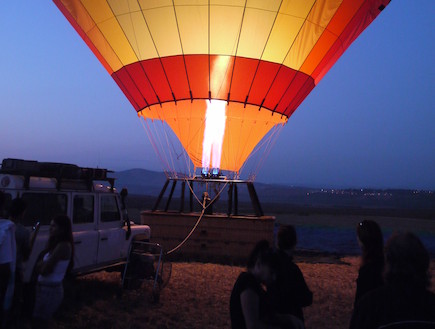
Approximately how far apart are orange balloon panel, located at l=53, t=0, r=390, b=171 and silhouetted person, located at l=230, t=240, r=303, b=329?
9.59 m

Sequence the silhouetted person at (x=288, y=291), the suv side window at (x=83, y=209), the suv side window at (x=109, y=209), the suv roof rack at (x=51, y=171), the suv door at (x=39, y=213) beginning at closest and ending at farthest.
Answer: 1. the silhouetted person at (x=288, y=291)
2. the suv door at (x=39, y=213)
3. the suv roof rack at (x=51, y=171)
4. the suv side window at (x=83, y=209)
5. the suv side window at (x=109, y=209)

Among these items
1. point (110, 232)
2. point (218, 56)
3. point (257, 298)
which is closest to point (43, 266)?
point (110, 232)

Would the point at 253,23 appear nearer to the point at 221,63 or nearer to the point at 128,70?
the point at 221,63

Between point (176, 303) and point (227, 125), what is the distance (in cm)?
679

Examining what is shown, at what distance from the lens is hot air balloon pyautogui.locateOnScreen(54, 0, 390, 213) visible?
12000mm

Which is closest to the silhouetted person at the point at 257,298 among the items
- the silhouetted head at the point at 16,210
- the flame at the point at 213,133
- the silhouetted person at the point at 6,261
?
the silhouetted person at the point at 6,261

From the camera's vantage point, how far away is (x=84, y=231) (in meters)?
7.18

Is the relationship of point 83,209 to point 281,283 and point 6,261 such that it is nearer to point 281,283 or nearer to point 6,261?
point 6,261

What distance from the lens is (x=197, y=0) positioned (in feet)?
38.7

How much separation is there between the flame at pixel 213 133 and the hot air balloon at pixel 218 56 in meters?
0.03

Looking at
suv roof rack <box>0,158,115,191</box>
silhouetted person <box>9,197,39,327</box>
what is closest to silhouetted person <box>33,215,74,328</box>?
silhouetted person <box>9,197,39,327</box>

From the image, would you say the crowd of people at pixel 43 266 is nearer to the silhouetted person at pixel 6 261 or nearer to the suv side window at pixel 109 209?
the silhouetted person at pixel 6 261

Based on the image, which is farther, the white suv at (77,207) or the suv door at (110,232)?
the suv door at (110,232)

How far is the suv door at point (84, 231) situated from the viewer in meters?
6.96
